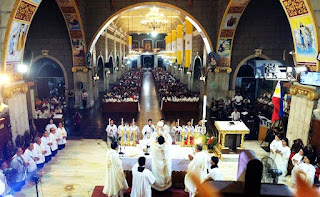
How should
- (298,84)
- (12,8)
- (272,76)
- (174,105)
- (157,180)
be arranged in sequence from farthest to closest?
(174,105) → (272,76) → (298,84) → (12,8) → (157,180)

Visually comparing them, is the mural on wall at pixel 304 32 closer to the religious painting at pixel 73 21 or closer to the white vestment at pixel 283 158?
the white vestment at pixel 283 158

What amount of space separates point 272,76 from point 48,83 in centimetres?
1590

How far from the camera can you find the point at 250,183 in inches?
42.6

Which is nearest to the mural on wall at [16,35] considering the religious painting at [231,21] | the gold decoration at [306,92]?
the gold decoration at [306,92]

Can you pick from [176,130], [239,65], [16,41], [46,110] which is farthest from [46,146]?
[239,65]

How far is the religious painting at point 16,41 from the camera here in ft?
28.6

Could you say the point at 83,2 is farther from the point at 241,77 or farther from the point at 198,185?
the point at 198,185

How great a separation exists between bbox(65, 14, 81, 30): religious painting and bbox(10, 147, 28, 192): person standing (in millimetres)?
10180

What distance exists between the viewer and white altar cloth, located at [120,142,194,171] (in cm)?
764

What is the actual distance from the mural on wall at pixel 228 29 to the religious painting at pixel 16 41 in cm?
1059

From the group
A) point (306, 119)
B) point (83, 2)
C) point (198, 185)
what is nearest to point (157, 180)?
point (306, 119)

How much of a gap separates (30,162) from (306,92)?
965 cm

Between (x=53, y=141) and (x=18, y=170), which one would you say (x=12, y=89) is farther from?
(x=18, y=170)

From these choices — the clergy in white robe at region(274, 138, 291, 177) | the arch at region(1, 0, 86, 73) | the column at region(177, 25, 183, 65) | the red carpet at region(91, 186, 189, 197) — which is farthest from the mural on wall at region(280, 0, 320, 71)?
the column at region(177, 25, 183, 65)
